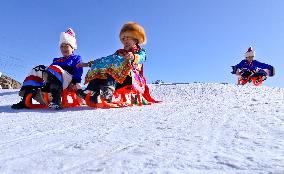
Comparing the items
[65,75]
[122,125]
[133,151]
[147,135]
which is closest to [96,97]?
[65,75]

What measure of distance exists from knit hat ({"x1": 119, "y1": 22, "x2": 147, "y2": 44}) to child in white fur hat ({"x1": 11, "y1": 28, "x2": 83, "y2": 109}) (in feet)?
1.98

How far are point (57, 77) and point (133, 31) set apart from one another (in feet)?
3.38

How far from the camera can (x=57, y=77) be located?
4398mm

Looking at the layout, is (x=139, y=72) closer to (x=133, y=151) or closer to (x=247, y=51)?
(x=133, y=151)

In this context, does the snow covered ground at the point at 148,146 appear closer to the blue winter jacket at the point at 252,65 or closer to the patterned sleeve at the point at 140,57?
the patterned sleeve at the point at 140,57

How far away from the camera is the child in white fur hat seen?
172 inches

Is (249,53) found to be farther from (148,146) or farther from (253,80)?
(148,146)

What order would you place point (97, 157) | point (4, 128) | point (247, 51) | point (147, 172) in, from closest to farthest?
1. point (147, 172)
2. point (97, 157)
3. point (4, 128)
4. point (247, 51)

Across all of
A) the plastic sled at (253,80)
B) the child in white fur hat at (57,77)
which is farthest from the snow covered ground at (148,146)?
the plastic sled at (253,80)

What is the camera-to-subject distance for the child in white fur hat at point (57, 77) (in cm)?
437

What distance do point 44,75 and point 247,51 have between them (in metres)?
6.55

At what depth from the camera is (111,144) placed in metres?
1.92

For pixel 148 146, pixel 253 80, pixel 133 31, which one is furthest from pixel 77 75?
pixel 253 80

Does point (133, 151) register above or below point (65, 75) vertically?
below
